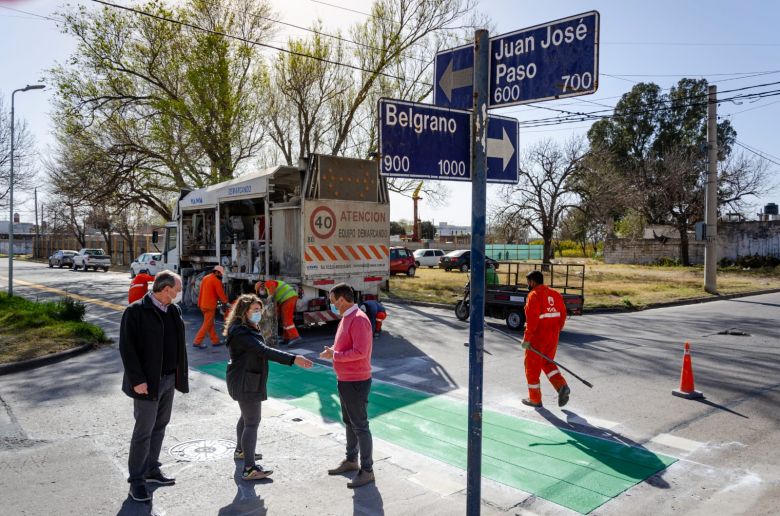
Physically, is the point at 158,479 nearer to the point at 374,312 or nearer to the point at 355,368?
the point at 355,368

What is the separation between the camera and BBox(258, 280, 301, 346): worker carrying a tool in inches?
453

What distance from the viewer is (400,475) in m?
5.29

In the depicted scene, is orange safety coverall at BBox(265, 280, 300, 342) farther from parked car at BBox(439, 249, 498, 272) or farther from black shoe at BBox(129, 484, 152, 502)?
parked car at BBox(439, 249, 498, 272)

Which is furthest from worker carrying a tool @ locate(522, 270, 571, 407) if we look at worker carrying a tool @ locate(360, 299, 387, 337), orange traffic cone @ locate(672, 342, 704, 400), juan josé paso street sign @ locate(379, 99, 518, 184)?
worker carrying a tool @ locate(360, 299, 387, 337)

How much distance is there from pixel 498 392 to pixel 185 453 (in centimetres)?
422

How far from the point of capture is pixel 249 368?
202 inches

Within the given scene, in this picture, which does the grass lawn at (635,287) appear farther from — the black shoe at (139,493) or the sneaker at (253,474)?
the black shoe at (139,493)

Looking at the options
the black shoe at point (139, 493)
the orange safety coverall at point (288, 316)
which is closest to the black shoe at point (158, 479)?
the black shoe at point (139, 493)

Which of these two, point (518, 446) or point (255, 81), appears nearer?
point (518, 446)

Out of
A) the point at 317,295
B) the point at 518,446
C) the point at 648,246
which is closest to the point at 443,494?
the point at 518,446

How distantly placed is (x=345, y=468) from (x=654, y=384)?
535 cm

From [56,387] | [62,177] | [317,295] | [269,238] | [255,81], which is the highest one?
[255,81]

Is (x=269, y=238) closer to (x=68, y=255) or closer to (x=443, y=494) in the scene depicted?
(x=443, y=494)

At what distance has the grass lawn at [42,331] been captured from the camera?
34.5ft
